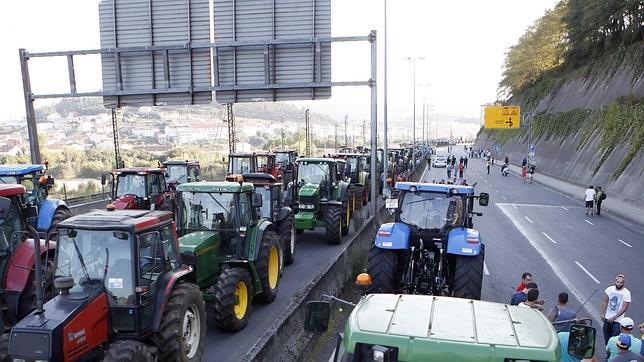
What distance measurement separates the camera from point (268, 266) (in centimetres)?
952

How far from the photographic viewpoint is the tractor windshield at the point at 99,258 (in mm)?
5832

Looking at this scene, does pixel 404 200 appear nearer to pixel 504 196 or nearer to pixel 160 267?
pixel 160 267

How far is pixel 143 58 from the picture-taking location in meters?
16.2

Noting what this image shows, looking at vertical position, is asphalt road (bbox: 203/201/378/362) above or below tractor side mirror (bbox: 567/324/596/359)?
below

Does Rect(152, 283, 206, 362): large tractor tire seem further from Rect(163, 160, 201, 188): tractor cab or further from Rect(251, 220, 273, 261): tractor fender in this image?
Rect(163, 160, 201, 188): tractor cab

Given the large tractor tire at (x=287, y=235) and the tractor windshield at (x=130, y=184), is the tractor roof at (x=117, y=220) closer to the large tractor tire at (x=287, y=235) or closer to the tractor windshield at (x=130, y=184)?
the large tractor tire at (x=287, y=235)

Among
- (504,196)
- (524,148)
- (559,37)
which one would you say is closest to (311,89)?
(504,196)

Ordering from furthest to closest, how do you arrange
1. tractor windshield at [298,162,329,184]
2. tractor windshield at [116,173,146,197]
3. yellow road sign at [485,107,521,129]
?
yellow road sign at [485,107,521,129] < tractor windshield at [298,162,329,184] < tractor windshield at [116,173,146,197]

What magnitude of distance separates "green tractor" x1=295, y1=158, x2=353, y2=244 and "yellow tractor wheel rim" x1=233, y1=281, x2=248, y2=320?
6.46m

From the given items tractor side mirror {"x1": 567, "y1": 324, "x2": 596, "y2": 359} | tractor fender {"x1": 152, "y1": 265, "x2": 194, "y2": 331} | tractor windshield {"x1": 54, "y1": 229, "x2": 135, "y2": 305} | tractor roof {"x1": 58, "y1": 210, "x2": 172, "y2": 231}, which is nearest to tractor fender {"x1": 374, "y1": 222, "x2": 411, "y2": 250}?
tractor fender {"x1": 152, "y1": 265, "x2": 194, "y2": 331}

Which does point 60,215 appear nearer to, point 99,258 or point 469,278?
point 99,258

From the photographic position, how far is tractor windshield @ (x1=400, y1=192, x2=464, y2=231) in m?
9.41

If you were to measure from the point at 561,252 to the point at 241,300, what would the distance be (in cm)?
1071

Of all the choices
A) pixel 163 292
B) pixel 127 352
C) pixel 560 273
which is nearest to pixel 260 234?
pixel 163 292
